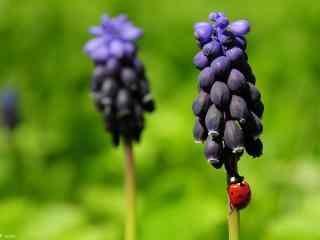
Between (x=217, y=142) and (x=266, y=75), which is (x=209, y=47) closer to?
(x=217, y=142)

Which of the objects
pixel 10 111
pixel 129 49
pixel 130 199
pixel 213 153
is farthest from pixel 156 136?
pixel 213 153

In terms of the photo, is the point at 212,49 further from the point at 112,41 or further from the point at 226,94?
the point at 112,41

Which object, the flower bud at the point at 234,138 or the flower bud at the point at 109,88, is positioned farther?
the flower bud at the point at 109,88

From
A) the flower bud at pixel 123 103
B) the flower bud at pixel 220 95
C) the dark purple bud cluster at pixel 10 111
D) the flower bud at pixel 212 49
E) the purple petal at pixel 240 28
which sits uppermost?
the dark purple bud cluster at pixel 10 111

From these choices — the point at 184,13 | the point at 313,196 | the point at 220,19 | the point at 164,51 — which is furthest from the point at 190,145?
the point at 184,13

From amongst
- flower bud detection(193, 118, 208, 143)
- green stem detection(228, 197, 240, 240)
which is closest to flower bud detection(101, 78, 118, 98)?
flower bud detection(193, 118, 208, 143)

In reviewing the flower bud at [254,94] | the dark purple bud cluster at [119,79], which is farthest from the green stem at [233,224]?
the dark purple bud cluster at [119,79]

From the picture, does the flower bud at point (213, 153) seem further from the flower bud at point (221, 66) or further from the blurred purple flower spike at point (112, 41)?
the blurred purple flower spike at point (112, 41)
